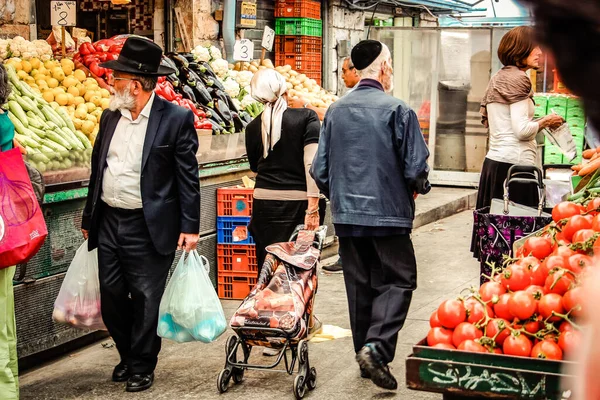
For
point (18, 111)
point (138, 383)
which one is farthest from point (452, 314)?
point (18, 111)

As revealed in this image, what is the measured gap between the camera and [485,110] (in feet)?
24.7

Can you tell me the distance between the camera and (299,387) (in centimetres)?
533

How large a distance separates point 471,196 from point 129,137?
9.19 metres

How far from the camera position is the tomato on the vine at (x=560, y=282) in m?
3.55

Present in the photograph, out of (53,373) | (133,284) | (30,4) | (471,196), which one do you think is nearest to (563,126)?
(133,284)

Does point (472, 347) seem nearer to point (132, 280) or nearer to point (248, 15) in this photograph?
point (132, 280)

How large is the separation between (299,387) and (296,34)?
899 centimetres

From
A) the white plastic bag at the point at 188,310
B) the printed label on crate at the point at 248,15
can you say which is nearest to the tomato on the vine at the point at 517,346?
the white plastic bag at the point at 188,310

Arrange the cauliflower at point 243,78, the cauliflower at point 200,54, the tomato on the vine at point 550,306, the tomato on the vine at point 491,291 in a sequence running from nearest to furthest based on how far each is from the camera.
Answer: the tomato on the vine at point 550,306 → the tomato on the vine at point 491,291 → the cauliflower at point 200,54 → the cauliflower at point 243,78

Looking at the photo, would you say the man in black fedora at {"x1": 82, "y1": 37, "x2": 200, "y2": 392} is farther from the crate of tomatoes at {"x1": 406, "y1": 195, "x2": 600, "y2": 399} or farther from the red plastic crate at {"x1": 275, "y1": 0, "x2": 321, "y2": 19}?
the red plastic crate at {"x1": 275, "y1": 0, "x2": 321, "y2": 19}

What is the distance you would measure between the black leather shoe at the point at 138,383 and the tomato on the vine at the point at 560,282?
287 centimetres

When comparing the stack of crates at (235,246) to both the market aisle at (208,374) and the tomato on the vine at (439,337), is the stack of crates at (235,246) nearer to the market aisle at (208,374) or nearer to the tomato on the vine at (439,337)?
the market aisle at (208,374)

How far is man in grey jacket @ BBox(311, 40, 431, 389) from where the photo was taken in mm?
5387

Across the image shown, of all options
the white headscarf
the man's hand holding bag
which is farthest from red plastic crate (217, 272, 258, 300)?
the man's hand holding bag
